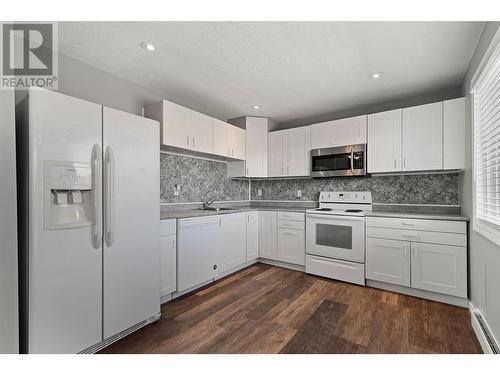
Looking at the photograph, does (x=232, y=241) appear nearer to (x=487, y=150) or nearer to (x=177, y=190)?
(x=177, y=190)

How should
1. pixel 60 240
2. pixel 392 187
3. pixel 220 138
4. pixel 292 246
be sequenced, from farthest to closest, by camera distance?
pixel 292 246 → pixel 220 138 → pixel 392 187 → pixel 60 240

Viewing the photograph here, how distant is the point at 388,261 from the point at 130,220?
2759 millimetres

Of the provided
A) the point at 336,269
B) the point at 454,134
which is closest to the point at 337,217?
the point at 336,269

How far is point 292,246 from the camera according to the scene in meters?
3.52

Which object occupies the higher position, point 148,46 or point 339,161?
point 148,46

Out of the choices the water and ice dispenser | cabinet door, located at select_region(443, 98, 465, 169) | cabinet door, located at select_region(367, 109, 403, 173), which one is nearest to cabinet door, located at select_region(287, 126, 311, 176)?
cabinet door, located at select_region(367, 109, 403, 173)

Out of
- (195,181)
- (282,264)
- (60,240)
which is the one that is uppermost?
(195,181)

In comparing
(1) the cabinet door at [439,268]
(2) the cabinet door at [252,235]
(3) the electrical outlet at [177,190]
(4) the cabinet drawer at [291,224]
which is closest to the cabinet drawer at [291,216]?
(4) the cabinet drawer at [291,224]

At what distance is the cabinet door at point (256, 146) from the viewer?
12.7ft

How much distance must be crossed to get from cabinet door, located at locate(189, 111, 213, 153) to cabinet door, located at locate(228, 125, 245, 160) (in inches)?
17.1

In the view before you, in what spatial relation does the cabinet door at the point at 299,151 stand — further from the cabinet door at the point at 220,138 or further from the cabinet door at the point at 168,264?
the cabinet door at the point at 168,264

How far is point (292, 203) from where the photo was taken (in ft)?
13.6

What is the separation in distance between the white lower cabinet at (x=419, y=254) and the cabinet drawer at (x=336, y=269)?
4.4 inches
